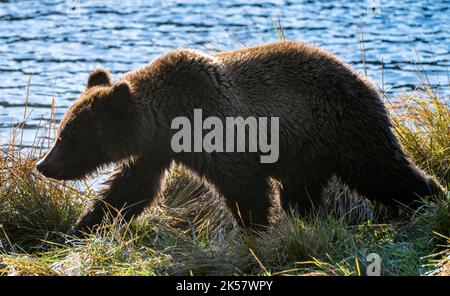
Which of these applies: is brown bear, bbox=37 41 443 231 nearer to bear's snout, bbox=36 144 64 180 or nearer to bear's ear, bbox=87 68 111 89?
bear's snout, bbox=36 144 64 180

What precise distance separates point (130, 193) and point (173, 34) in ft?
36.9

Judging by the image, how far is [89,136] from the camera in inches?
276

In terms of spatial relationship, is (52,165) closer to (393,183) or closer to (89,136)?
(89,136)

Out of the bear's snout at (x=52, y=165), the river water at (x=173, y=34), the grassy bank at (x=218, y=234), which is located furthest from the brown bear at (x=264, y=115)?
the river water at (x=173, y=34)

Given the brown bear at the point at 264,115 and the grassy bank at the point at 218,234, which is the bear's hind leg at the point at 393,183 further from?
the grassy bank at the point at 218,234

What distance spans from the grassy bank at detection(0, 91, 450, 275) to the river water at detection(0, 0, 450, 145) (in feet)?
15.9

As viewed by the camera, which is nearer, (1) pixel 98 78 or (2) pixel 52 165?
(2) pixel 52 165

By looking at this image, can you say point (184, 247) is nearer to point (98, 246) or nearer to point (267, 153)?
point (98, 246)

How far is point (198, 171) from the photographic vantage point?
6914 millimetres

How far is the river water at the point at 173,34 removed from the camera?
14781 millimetres

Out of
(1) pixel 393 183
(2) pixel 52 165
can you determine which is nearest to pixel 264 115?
(1) pixel 393 183
